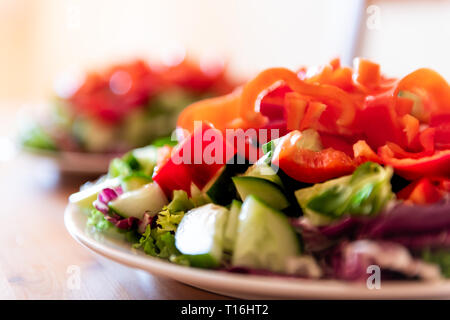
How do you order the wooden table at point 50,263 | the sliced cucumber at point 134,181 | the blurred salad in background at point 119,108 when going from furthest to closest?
the blurred salad in background at point 119,108 < the sliced cucumber at point 134,181 < the wooden table at point 50,263

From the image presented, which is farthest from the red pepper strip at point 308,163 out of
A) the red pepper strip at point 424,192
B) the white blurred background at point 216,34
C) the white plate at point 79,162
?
the white blurred background at point 216,34

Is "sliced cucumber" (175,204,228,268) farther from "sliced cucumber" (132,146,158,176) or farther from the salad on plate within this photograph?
"sliced cucumber" (132,146,158,176)

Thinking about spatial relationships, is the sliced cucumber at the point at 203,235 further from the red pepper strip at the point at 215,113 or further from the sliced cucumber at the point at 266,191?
the red pepper strip at the point at 215,113

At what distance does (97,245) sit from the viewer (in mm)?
A: 1032

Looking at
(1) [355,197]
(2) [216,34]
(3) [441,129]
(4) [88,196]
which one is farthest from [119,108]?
(2) [216,34]

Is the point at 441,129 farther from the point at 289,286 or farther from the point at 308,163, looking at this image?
the point at 289,286

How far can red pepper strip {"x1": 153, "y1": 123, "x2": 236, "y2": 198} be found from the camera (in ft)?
3.67

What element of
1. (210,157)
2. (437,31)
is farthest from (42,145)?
(437,31)

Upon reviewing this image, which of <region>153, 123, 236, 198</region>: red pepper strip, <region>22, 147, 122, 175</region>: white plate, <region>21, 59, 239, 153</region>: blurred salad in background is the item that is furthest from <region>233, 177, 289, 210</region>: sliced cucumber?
<region>21, 59, 239, 153</region>: blurred salad in background

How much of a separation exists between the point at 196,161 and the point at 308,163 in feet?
0.79

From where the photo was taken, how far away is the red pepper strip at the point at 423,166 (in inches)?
39.6

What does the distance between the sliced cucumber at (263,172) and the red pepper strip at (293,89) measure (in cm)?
→ 15

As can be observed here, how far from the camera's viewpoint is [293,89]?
3.76ft

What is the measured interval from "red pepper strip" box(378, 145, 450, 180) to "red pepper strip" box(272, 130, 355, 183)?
0.08 meters
